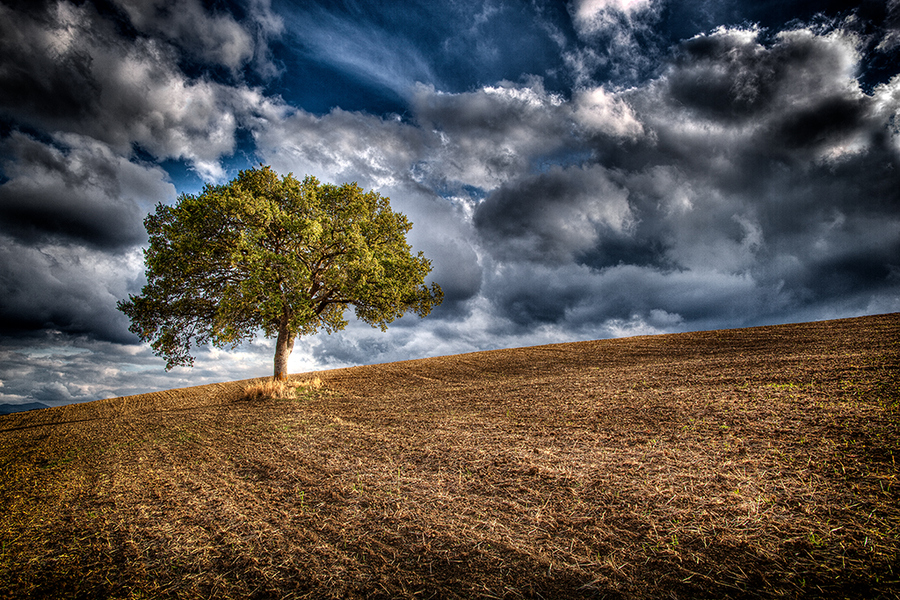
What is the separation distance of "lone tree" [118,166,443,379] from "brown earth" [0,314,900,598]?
6.29 meters

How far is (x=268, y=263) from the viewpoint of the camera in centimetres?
1670

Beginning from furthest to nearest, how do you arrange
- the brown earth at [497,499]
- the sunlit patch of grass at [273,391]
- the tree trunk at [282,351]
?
1. the tree trunk at [282,351]
2. the sunlit patch of grass at [273,391]
3. the brown earth at [497,499]

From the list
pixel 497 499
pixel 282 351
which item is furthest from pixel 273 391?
pixel 497 499

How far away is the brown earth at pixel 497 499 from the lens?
3.93m

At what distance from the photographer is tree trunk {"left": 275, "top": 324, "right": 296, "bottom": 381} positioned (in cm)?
1799

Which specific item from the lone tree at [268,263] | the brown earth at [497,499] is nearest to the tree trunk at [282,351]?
the lone tree at [268,263]

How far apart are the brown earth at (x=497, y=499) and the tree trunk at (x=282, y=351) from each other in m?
6.41

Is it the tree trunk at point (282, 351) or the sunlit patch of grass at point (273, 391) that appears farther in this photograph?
the tree trunk at point (282, 351)

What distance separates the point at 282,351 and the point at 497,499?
50.3 ft

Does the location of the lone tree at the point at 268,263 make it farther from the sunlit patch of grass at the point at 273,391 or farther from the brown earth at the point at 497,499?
the brown earth at the point at 497,499

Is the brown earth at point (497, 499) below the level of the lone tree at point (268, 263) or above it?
below

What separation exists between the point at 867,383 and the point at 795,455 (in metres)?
5.61

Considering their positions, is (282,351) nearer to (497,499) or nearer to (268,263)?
(268,263)

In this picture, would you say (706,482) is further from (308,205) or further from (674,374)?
(308,205)
